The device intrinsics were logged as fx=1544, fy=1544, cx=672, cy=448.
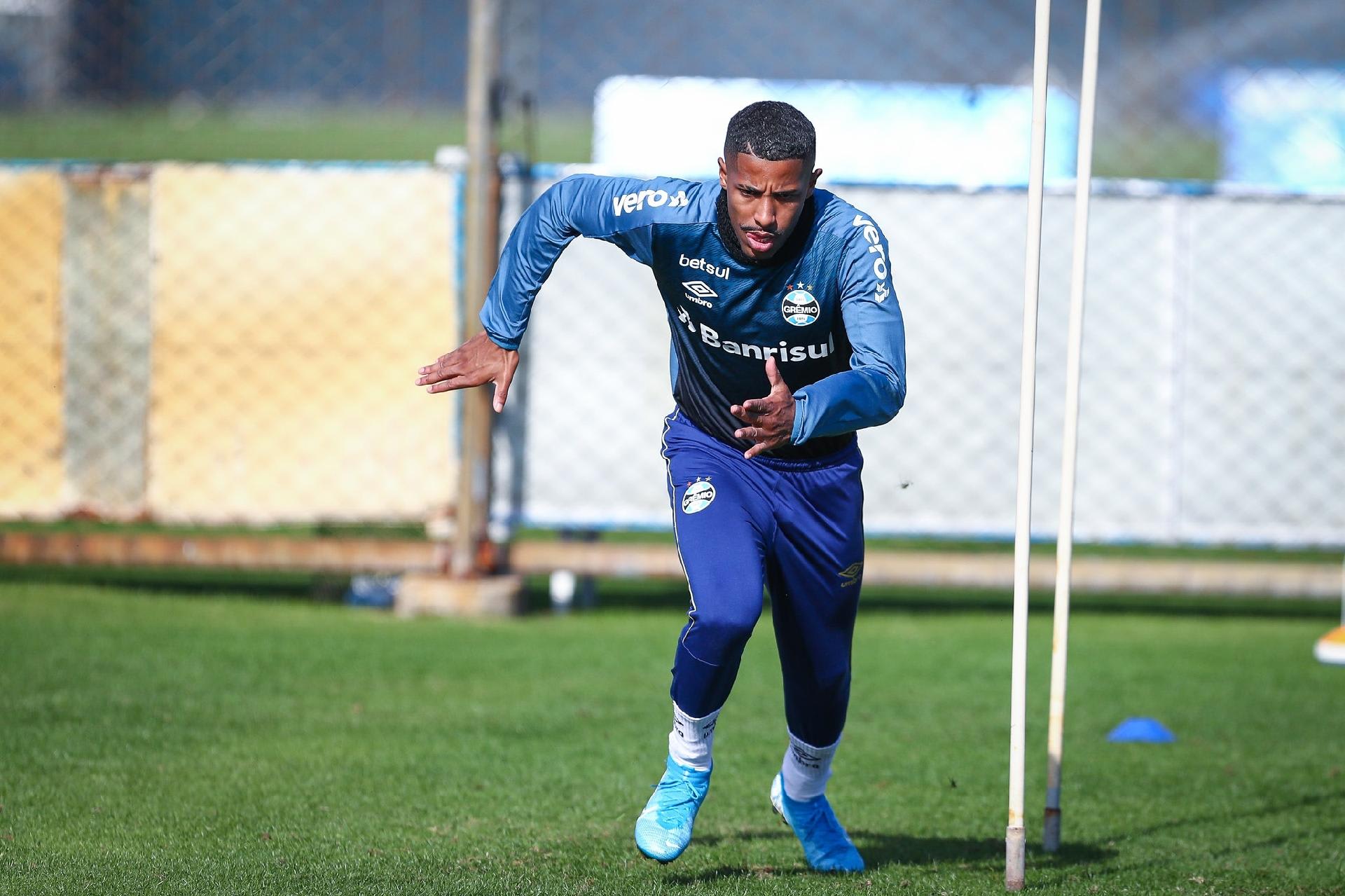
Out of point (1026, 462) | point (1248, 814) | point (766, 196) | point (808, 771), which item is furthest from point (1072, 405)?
point (1248, 814)

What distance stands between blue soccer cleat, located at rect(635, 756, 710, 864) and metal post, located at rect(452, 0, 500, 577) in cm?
421

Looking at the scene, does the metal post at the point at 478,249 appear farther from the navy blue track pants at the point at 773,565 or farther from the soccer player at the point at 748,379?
the navy blue track pants at the point at 773,565

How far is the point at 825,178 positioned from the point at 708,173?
1.70 metres

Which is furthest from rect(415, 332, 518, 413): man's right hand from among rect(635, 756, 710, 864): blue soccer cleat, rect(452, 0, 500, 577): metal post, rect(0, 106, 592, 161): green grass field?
rect(0, 106, 592, 161): green grass field

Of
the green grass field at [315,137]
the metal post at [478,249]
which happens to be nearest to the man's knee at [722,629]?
the metal post at [478,249]

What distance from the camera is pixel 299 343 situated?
28.8 ft

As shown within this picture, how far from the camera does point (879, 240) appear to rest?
13.9 ft

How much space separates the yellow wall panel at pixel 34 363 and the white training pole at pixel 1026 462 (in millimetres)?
6334

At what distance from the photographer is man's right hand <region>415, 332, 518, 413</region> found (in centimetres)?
439

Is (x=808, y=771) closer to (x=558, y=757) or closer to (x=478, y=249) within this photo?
(x=558, y=757)

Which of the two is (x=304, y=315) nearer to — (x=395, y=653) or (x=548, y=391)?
(x=548, y=391)

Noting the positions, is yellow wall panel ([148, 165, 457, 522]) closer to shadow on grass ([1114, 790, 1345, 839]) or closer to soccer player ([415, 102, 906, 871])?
soccer player ([415, 102, 906, 871])

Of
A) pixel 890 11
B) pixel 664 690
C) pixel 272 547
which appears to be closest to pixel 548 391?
pixel 272 547

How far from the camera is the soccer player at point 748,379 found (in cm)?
419
